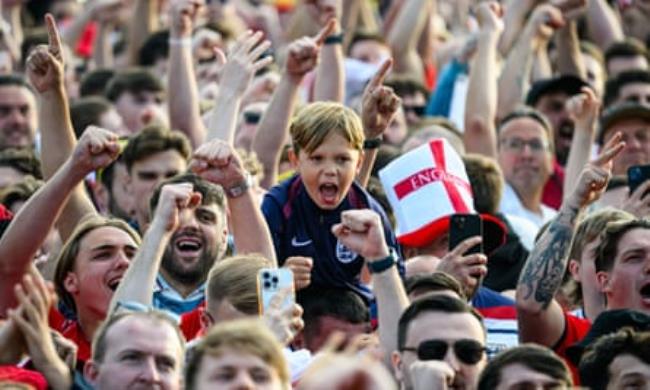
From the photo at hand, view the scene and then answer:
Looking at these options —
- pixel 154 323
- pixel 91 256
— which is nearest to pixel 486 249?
pixel 91 256

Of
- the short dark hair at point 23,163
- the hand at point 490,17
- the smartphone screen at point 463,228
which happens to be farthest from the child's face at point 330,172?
the hand at point 490,17

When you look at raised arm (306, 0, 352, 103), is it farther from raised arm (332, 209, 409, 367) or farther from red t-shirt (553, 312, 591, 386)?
raised arm (332, 209, 409, 367)

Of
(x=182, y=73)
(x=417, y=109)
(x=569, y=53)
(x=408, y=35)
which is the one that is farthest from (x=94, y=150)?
(x=408, y=35)

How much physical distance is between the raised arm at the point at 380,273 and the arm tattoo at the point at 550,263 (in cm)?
82

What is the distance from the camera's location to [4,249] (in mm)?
9234

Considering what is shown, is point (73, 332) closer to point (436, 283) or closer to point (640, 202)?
point (436, 283)

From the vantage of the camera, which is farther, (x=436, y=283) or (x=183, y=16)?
(x=183, y=16)

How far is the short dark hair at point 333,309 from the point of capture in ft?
30.3

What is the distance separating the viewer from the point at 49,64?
10000 mm

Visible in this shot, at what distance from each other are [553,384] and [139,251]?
1.76m

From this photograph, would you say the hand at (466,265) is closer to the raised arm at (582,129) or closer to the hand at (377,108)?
the hand at (377,108)

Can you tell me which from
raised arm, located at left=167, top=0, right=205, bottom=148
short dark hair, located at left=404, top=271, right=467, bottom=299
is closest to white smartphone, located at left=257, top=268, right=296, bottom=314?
short dark hair, located at left=404, top=271, right=467, bottom=299

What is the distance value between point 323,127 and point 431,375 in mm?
2113

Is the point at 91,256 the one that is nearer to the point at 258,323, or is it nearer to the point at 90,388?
the point at 90,388
